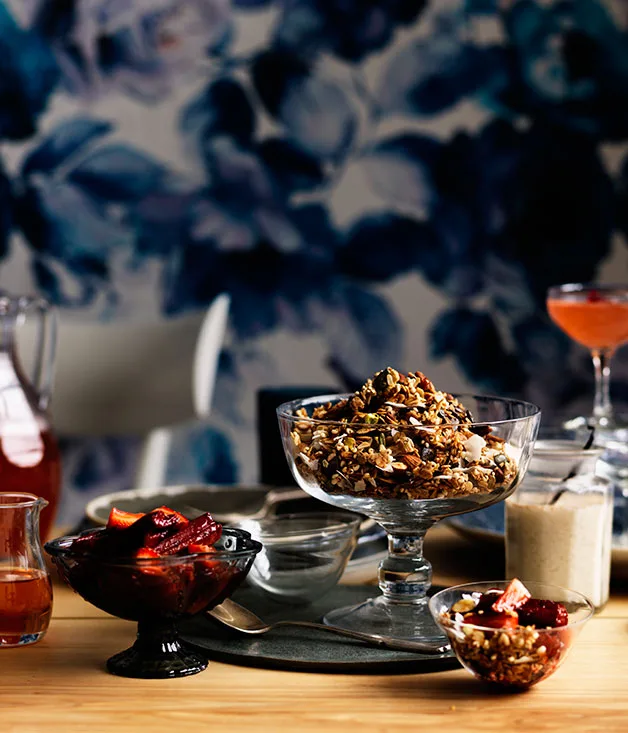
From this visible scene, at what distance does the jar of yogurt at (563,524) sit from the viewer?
108 centimetres

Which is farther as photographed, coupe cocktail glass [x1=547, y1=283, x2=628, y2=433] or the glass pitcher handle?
coupe cocktail glass [x1=547, y1=283, x2=628, y2=433]

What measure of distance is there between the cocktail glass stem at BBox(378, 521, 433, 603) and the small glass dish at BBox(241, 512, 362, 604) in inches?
2.1

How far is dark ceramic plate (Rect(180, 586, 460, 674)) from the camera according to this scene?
91cm

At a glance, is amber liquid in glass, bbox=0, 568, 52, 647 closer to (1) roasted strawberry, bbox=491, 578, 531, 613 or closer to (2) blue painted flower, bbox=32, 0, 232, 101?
(1) roasted strawberry, bbox=491, 578, 531, 613

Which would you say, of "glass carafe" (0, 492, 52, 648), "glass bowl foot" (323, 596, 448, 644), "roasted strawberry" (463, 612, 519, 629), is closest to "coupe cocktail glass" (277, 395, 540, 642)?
"glass bowl foot" (323, 596, 448, 644)

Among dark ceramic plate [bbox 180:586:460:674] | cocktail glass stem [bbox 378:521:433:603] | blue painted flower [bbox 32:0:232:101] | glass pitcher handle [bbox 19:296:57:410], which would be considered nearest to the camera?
dark ceramic plate [bbox 180:586:460:674]

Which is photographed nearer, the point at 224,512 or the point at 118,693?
the point at 118,693

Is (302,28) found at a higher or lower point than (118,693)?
higher

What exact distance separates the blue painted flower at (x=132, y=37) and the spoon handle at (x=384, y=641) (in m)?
2.14

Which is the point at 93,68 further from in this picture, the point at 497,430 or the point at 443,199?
the point at 497,430

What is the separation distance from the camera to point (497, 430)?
96 centimetres

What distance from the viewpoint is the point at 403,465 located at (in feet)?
3.02

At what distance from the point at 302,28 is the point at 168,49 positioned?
1.15 ft

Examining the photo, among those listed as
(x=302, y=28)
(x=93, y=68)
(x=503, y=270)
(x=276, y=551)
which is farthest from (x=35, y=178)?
(x=276, y=551)
